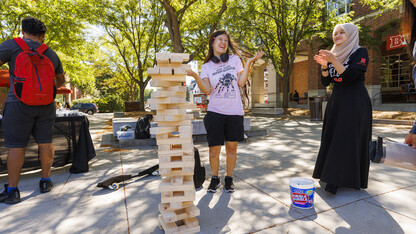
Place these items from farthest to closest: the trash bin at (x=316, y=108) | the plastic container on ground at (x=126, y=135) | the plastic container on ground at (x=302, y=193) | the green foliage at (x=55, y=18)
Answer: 1. the trash bin at (x=316, y=108)
2. the green foliage at (x=55, y=18)
3. the plastic container on ground at (x=126, y=135)
4. the plastic container on ground at (x=302, y=193)

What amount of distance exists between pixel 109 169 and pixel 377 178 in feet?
13.9

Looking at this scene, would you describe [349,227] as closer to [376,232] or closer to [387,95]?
[376,232]

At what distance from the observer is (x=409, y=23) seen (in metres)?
1.65

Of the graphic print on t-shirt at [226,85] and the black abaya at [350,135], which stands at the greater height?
the graphic print on t-shirt at [226,85]

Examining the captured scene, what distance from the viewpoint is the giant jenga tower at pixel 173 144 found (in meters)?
2.03

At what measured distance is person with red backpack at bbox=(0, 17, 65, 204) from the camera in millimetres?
2803

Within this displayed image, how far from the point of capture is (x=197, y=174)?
10.3ft

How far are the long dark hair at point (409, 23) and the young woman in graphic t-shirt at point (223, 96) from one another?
4.85ft

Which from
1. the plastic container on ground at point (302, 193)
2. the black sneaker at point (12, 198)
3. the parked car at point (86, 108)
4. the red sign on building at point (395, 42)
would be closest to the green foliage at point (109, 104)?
the parked car at point (86, 108)

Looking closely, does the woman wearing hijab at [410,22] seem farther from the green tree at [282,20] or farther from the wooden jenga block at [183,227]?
the green tree at [282,20]

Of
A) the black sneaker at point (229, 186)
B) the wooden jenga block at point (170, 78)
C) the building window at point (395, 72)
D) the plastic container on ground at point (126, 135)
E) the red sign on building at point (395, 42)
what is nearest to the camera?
the wooden jenga block at point (170, 78)

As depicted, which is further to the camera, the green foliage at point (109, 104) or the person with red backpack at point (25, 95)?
the green foliage at point (109, 104)

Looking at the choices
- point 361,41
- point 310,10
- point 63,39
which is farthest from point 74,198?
point 361,41

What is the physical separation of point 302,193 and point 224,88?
1.46m
